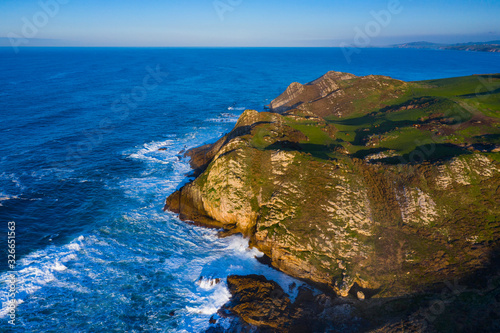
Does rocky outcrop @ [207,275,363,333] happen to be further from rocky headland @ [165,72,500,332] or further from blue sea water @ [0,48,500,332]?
blue sea water @ [0,48,500,332]

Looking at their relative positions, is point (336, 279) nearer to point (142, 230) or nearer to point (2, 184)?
point (142, 230)

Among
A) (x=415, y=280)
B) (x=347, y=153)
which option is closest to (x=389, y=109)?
(x=347, y=153)

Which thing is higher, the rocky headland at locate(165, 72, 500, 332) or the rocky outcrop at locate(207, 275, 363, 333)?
the rocky headland at locate(165, 72, 500, 332)

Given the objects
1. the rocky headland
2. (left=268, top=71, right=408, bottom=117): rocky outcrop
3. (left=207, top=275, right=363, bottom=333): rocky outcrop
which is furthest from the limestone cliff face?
(left=268, top=71, right=408, bottom=117): rocky outcrop

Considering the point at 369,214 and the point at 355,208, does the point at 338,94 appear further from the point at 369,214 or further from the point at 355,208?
the point at 369,214

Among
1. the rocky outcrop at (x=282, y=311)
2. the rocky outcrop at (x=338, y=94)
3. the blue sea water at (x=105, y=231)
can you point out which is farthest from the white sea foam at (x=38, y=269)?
the rocky outcrop at (x=338, y=94)

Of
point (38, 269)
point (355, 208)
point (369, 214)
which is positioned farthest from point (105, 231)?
point (369, 214)
